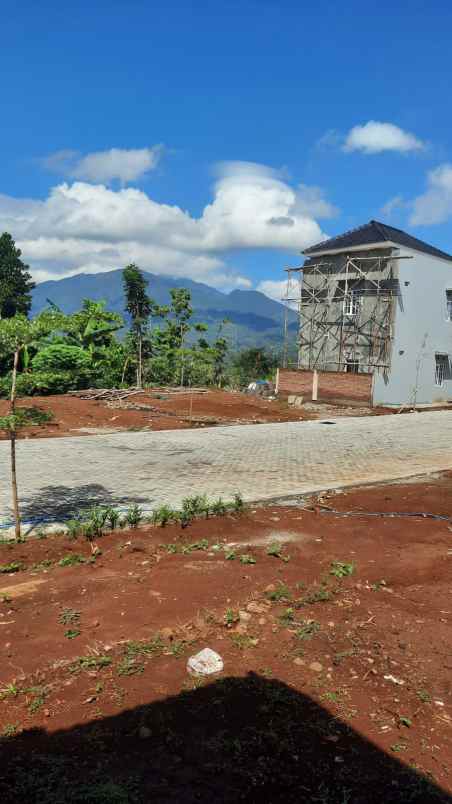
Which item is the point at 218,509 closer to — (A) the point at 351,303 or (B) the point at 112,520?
(B) the point at 112,520

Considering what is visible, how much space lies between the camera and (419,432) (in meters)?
18.2

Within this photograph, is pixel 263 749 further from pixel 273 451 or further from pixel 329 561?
pixel 273 451

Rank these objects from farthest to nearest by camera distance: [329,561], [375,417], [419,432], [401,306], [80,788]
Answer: [401,306]
[375,417]
[419,432]
[329,561]
[80,788]

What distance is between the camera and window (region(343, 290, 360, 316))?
92.5 feet

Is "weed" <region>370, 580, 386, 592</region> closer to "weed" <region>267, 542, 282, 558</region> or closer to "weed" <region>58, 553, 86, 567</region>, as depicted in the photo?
"weed" <region>267, 542, 282, 558</region>

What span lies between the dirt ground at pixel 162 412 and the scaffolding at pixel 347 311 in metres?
3.65

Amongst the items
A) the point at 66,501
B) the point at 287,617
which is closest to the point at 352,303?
the point at 66,501

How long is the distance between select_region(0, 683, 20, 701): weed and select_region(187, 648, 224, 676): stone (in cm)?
118

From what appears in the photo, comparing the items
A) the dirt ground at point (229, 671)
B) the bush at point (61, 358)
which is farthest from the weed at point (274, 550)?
the bush at point (61, 358)

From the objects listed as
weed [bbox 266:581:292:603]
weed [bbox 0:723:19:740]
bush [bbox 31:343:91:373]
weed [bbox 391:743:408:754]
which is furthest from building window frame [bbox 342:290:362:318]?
weed [bbox 0:723:19:740]

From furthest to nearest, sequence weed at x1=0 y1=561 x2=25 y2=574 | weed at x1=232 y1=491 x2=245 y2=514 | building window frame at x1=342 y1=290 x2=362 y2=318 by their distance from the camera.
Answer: building window frame at x1=342 y1=290 x2=362 y2=318 → weed at x1=232 y1=491 x2=245 y2=514 → weed at x1=0 y1=561 x2=25 y2=574

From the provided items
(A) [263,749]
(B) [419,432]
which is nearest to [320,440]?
(B) [419,432]

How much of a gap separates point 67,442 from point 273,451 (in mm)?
5344

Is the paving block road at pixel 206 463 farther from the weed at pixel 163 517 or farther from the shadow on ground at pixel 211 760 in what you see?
the shadow on ground at pixel 211 760
